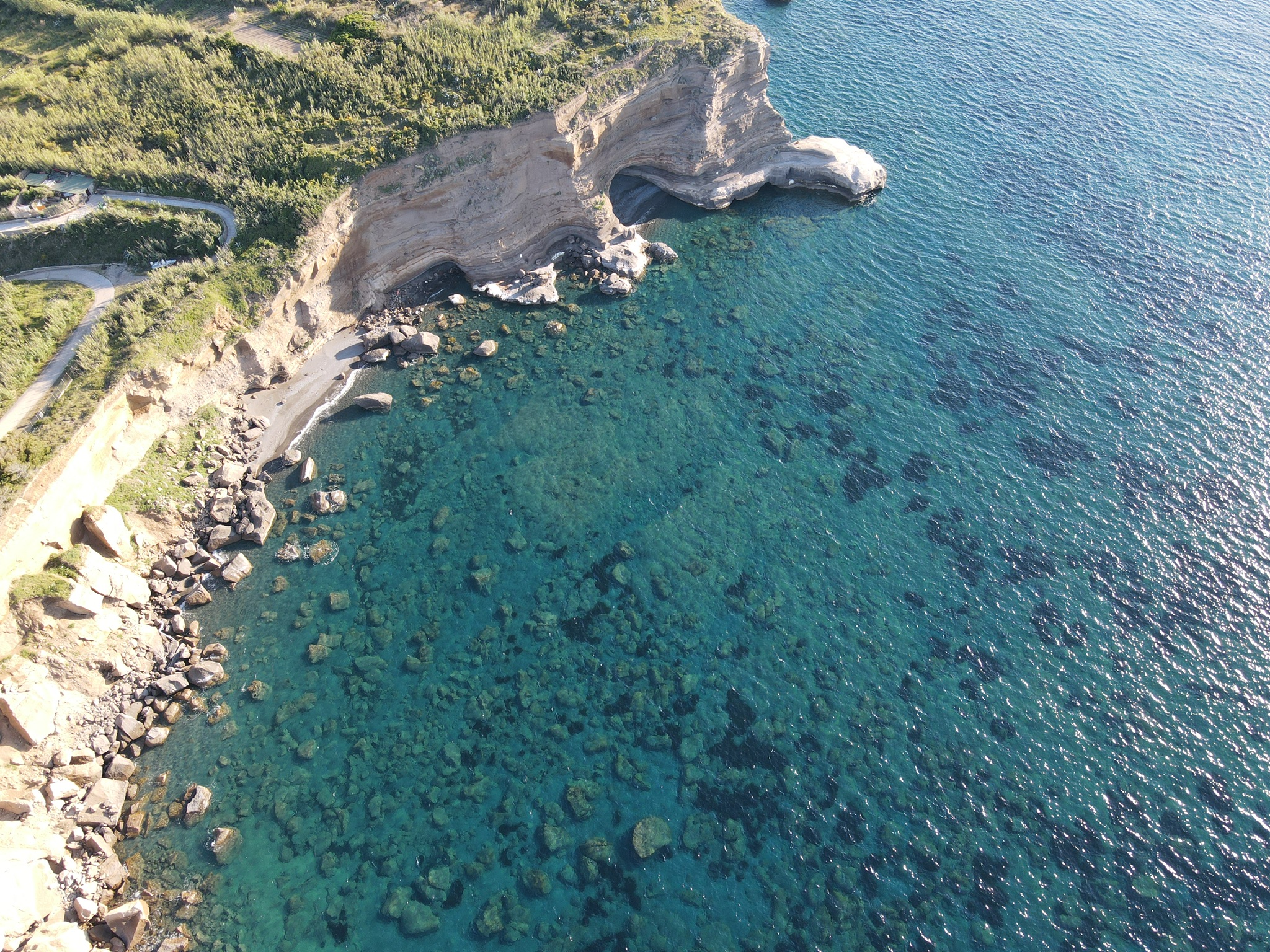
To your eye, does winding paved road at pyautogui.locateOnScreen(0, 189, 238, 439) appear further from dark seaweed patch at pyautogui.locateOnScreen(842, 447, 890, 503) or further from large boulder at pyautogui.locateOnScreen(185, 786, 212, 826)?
dark seaweed patch at pyautogui.locateOnScreen(842, 447, 890, 503)

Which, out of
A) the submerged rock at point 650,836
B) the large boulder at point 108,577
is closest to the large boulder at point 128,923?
the large boulder at point 108,577

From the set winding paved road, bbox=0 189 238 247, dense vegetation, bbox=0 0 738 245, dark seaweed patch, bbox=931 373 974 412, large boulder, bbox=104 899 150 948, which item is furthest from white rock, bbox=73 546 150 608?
dark seaweed patch, bbox=931 373 974 412

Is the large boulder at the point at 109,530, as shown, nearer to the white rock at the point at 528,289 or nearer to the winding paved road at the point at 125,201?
the winding paved road at the point at 125,201

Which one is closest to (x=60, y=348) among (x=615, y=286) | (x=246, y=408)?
(x=246, y=408)

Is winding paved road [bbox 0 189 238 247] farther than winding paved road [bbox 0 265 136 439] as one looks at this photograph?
Yes

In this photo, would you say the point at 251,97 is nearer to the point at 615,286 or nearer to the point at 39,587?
the point at 615,286

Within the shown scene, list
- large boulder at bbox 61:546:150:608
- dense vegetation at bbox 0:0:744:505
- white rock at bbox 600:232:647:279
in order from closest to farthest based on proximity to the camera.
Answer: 1. large boulder at bbox 61:546:150:608
2. dense vegetation at bbox 0:0:744:505
3. white rock at bbox 600:232:647:279

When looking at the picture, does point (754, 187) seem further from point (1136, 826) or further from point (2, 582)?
point (2, 582)

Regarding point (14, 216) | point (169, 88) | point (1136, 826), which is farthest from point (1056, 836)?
point (169, 88)
